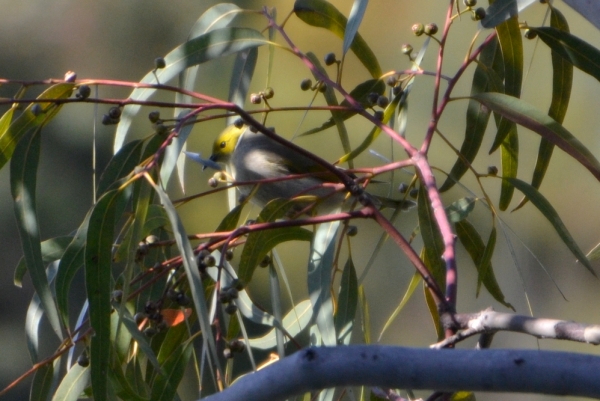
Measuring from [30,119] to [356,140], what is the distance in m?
2.80

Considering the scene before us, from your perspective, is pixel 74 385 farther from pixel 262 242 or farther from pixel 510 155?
pixel 510 155

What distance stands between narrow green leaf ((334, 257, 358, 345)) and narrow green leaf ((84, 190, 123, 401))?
489 mm

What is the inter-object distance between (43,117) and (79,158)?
4197 millimetres

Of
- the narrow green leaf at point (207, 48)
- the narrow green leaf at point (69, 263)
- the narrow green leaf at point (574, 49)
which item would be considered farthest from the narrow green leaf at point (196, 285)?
the narrow green leaf at point (574, 49)

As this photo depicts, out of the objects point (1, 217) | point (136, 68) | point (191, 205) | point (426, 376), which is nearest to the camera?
point (426, 376)

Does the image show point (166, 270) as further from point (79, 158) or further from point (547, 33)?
point (79, 158)

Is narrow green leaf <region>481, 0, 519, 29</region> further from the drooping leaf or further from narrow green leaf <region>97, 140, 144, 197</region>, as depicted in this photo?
narrow green leaf <region>97, 140, 144, 197</region>

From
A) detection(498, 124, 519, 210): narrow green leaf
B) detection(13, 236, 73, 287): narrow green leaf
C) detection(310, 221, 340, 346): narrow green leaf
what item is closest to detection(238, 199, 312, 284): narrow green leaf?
detection(310, 221, 340, 346): narrow green leaf

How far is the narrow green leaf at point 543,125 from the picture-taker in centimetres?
126

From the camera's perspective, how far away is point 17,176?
1.40 m

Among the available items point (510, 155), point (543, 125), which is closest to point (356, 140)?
point (510, 155)

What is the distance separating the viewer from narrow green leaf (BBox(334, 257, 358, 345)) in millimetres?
1456

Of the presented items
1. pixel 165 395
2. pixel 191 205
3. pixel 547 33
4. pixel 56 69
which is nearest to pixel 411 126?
pixel 191 205

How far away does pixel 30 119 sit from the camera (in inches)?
53.6
